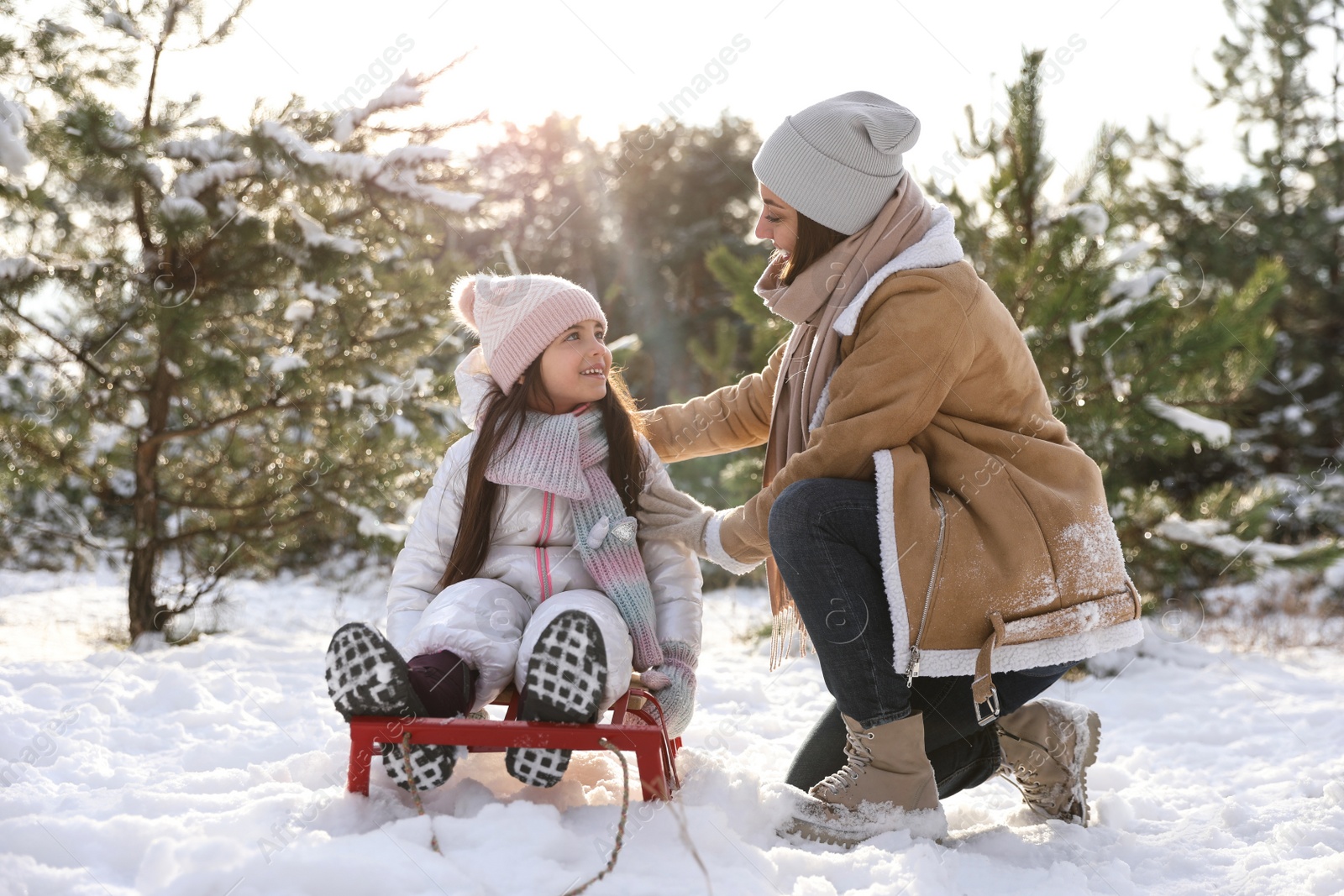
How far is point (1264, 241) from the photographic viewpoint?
346 inches

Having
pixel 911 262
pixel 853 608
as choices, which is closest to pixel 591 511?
pixel 853 608

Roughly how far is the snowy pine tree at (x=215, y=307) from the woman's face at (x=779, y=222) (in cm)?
184

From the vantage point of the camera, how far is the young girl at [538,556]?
69.2 inches

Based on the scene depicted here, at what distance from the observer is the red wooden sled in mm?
1680

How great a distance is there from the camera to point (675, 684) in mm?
2080

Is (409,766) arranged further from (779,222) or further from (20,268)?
(20,268)

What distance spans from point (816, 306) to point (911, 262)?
10.0 inches

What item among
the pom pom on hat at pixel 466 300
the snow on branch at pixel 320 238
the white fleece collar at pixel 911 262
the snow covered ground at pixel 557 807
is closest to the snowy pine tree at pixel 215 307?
the snow on branch at pixel 320 238

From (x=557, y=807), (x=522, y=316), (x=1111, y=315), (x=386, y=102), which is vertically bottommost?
(x=557, y=807)

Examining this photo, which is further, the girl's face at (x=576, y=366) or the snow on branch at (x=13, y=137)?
the snow on branch at (x=13, y=137)

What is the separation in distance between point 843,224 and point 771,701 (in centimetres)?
189

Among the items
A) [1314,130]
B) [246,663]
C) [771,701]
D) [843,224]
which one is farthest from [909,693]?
[1314,130]

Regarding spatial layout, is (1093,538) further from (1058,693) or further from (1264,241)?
(1264,241)

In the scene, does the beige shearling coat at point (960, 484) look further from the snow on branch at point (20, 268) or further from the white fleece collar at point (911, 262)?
the snow on branch at point (20, 268)
